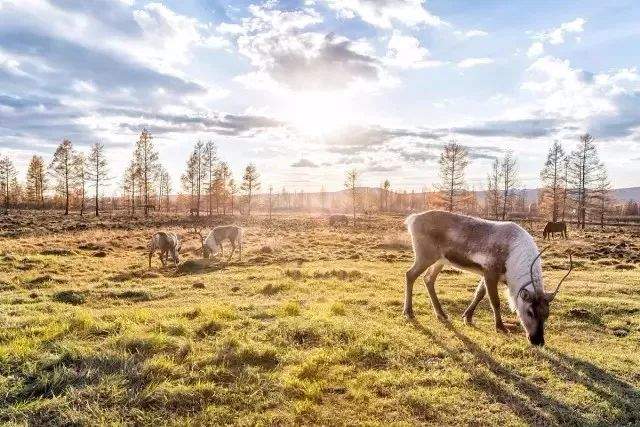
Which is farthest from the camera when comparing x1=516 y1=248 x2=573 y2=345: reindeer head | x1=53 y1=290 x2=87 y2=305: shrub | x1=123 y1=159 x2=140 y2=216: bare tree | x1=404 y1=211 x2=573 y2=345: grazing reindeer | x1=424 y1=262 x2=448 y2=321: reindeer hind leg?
x1=123 y1=159 x2=140 y2=216: bare tree

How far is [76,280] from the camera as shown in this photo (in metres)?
16.5

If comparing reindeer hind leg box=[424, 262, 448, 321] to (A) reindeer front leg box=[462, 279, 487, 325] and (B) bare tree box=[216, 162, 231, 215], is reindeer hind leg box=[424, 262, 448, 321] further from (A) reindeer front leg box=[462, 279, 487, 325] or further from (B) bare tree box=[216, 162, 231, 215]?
(B) bare tree box=[216, 162, 231, 215]

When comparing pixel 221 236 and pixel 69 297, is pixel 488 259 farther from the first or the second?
pixel 221 236

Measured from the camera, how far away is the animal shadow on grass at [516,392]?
5.35m

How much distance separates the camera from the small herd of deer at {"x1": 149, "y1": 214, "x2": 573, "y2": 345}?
25.9 feet

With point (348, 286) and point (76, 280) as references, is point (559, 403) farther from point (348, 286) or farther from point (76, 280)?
point (76, 280)

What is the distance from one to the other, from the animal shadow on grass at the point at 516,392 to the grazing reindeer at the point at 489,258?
1.37m

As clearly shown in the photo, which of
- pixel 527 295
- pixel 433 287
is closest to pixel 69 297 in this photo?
pixel 433 287

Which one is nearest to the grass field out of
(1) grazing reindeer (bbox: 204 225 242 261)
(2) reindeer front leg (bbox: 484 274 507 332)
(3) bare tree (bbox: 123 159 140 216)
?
(2) reindeer front leg (bbox: 484 274 507 332)

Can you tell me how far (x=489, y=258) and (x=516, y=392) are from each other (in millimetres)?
3428

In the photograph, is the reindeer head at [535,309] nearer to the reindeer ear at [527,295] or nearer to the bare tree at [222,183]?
the reindeer ear at [527,295]

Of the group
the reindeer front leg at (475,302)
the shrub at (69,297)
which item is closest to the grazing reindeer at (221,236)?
the shrub at (69,297)

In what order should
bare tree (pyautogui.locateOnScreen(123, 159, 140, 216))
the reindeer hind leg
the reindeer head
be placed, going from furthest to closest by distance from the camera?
1. bare tree (pyautogui.locateOnScreen(123, 159, 140, 216))
2. the reindeer hind leg
3. the reindeer head

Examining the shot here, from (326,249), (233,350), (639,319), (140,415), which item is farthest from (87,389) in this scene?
(326,249)
